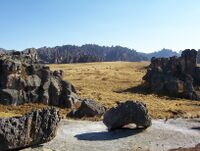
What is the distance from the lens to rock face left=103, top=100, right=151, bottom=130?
39.8m

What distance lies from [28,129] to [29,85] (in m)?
20.0

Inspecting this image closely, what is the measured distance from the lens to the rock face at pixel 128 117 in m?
39.8

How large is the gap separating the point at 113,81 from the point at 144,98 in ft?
93.5

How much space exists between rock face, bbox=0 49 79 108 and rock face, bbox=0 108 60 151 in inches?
680

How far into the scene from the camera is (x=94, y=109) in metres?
47.8

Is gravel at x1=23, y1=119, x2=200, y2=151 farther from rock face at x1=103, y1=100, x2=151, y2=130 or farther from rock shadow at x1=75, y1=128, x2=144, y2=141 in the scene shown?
rock face at x1=103, y1=100, x2=151, y2=130


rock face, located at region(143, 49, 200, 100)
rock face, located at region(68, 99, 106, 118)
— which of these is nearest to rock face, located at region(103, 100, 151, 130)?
rock face, located at region(68, 99, 106, 118)

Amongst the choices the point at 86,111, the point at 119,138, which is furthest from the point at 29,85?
the point at 119,138

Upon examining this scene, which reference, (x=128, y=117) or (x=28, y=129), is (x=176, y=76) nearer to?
(x=128, y=117)

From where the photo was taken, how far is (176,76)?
78.2m

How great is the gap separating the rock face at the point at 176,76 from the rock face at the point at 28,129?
141ft

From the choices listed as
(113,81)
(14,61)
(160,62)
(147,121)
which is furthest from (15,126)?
(113,81)

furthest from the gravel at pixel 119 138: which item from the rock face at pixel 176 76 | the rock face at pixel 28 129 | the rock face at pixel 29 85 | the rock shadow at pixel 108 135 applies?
the rock face at pixel 176 76

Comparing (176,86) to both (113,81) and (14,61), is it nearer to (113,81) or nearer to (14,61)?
(113,81)
